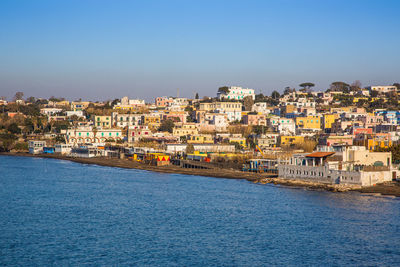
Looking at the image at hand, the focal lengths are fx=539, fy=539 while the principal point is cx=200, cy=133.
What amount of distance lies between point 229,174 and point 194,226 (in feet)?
62.7

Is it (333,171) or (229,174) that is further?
(229,174)

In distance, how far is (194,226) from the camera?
23.9 metres

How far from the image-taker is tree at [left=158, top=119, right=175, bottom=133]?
232 feet

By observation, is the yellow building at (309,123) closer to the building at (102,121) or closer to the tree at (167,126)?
the tree at (167,126)

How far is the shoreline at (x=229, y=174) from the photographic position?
3189 centimetres

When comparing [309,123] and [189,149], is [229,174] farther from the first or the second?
[309,123]

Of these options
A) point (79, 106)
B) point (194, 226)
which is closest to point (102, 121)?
point (79, 106)

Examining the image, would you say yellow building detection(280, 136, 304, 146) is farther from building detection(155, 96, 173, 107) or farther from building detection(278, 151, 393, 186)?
building detection(155, 96, 173, 107)

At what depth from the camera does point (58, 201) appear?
3048 centimetres

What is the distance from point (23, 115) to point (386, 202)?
7037 cm

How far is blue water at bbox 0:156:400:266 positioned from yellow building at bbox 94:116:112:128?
1548 inches

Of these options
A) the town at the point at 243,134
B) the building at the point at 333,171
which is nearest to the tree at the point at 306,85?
the town at the point at 243,134

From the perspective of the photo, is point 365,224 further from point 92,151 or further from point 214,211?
point 92,151

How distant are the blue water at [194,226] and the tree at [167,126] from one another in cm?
3375
